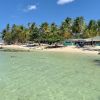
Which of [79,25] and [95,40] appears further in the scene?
[79,25]

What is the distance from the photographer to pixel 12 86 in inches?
818

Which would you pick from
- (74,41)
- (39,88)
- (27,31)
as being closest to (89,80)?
(39,88)

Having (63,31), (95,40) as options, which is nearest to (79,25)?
(63,31)

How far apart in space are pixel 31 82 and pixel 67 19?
323 feet

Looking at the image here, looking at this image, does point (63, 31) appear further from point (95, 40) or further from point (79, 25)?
point (95, 40)

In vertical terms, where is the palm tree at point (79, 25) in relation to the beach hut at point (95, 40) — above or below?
above

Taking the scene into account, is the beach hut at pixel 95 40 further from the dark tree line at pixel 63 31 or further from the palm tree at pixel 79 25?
the palm tree at pixel 79 25

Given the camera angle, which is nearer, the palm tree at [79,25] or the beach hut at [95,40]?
the beach hut at [95,40]

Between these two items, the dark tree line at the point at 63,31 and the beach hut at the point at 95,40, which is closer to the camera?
the beach hut at the point at 95,40

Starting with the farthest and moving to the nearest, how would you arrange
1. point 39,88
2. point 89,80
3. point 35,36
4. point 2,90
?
point 35,36
point 89,80
point 39,88
point 2,90

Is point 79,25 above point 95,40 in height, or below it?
above

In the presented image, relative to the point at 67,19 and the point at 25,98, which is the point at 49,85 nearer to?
the point at 25,98

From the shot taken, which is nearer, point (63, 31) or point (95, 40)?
point (95, 40)

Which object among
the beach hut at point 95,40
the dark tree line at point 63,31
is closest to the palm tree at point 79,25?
the dark tree line at point 63,31
